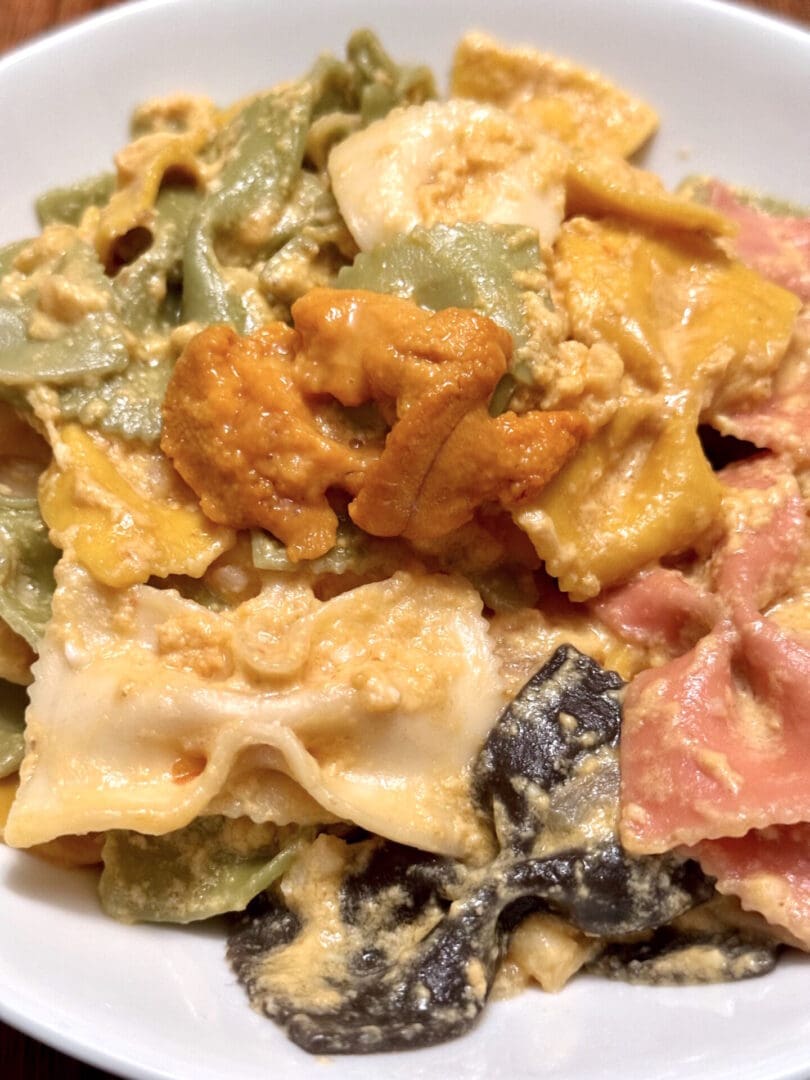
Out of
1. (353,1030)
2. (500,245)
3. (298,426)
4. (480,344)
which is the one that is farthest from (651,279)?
(353,1030)

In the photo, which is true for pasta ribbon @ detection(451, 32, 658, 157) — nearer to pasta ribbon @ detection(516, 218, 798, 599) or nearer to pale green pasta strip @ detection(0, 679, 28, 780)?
pasta ribbon @ detection(516, 218, 798, 599)

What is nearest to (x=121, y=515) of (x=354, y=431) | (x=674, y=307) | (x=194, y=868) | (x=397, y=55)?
(x=354, y=431)

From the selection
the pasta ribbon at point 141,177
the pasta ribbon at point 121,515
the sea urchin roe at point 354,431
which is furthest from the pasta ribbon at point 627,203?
the pasta ribbon at point 121,515

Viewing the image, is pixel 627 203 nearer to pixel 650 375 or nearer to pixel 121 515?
pixel 650 375

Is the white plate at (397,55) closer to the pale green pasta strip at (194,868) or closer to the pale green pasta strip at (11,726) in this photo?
the pale green pasta strip at (194,868)

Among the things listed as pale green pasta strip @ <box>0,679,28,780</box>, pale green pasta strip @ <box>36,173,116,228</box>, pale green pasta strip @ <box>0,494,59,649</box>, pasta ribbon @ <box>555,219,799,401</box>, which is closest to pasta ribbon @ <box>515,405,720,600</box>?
pasta ribbon @ <box>555,219,799,401</box>
